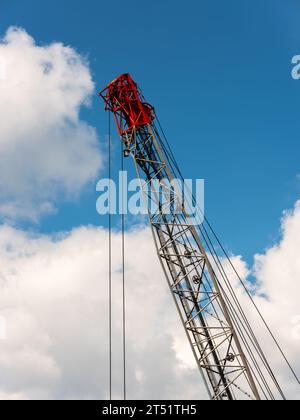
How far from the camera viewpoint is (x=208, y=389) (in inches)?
858

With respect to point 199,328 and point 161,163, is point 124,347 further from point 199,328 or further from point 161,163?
point 161,163

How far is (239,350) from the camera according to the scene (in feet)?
73.7

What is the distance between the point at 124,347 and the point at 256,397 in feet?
25.7

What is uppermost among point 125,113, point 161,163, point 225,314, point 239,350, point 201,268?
point 125,113

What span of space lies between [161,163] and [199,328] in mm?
11262
